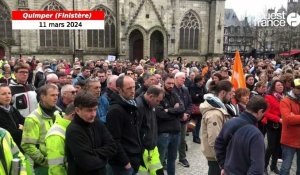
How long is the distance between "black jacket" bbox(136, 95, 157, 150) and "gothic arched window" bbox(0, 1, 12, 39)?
25.7 m

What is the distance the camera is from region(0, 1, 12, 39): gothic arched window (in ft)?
87.2

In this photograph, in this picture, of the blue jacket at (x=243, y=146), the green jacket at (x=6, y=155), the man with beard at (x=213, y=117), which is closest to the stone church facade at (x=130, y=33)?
A: the man with beard at (x=213, y=117)

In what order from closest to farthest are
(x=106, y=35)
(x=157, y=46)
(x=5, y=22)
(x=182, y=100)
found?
1. (x=182, y=100)
2. (x=5, y=22)
3. (x=106, y=35)
4. (x=157, y=46)

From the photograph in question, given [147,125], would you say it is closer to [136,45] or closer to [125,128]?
[125,128]

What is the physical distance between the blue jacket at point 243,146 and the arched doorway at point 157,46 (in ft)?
88.7

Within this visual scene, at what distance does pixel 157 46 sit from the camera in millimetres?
30625

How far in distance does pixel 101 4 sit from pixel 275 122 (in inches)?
977

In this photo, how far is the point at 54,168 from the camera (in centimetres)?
331

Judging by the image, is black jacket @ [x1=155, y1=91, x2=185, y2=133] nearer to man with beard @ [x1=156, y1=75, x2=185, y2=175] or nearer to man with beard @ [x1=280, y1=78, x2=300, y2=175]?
man with beard @ [x1=156, y1=75, x2=185, y2=175]

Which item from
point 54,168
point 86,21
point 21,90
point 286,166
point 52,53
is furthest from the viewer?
point 52,53

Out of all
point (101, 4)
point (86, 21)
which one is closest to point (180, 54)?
point (101, 4)

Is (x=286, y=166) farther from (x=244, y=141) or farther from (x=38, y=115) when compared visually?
(x=38, y=115)

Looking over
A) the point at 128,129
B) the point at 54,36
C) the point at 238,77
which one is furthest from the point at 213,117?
the point at 54,36

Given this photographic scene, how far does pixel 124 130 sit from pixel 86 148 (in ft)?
3.27
